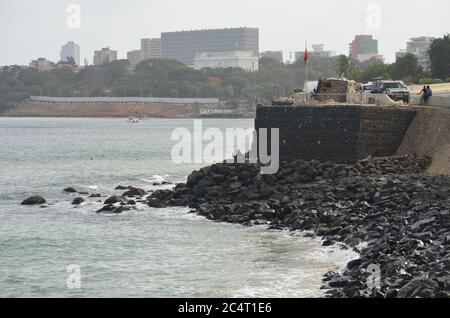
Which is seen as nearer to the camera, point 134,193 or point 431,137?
point 431,137

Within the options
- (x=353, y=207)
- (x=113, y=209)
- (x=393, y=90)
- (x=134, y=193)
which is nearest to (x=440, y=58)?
(x=393, y=90)

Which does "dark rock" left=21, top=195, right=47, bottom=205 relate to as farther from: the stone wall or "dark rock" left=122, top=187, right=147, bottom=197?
the stone wall

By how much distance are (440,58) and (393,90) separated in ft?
89.1

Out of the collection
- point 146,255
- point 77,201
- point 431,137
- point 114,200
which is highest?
point 431,137

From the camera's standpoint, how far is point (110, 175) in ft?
182

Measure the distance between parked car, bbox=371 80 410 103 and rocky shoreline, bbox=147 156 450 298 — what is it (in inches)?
250

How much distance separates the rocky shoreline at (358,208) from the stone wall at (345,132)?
855 mm

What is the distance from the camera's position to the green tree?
2680 inches

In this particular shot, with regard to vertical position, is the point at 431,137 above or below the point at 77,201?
above

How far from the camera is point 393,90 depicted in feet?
142

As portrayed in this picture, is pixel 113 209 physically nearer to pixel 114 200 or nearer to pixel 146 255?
pixel 114 200

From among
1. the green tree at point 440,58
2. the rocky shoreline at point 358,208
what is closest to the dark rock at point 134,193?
the rocky shoreline at point 358,208
